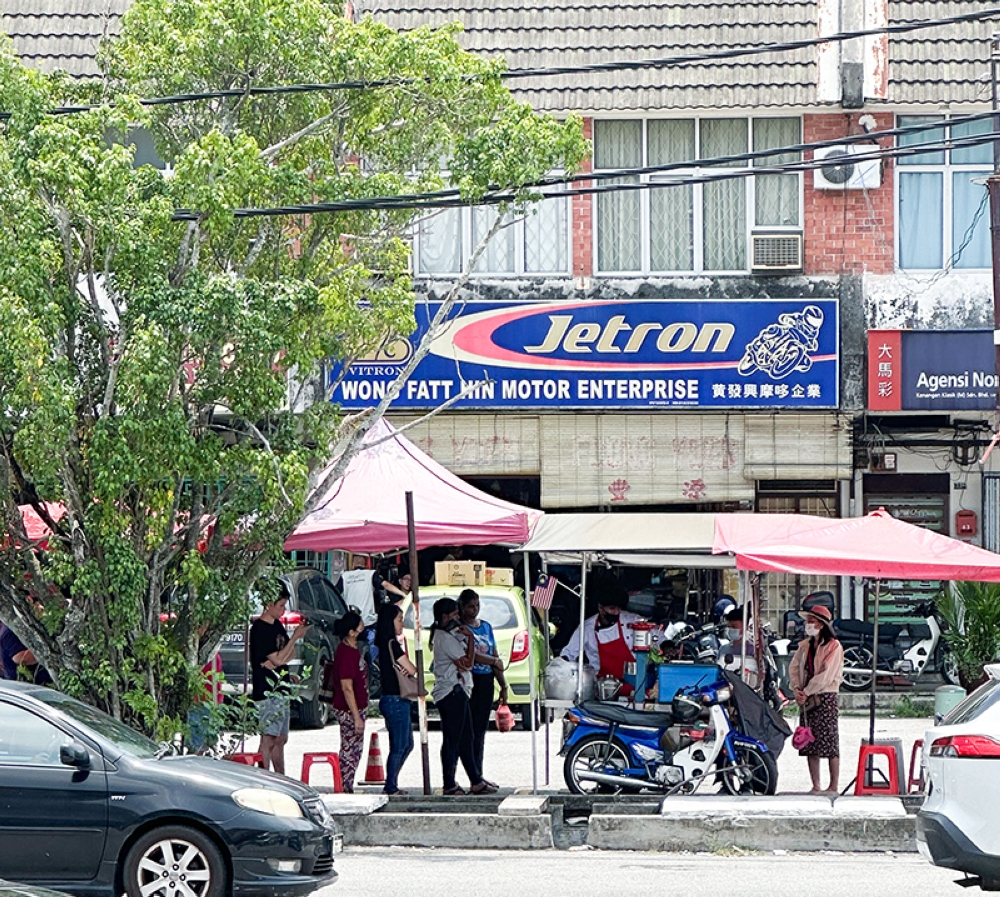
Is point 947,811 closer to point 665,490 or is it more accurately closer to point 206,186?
point 206,186

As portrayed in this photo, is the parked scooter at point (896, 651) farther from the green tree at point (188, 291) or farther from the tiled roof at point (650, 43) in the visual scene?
the green tree at point (188, 291)

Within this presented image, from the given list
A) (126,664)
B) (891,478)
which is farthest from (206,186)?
(891,478)

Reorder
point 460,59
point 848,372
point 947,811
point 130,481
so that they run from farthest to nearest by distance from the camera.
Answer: point 848,372 → point 460,59 → point 130,481 → point 947,811

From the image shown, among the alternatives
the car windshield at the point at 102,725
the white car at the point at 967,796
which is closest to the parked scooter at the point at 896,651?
the white car at the point at 967,796

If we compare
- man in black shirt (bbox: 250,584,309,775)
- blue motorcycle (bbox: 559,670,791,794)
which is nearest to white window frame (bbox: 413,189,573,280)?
man in black shirt (bbox: 250,584,309,775)

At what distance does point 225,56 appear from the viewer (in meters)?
13.2

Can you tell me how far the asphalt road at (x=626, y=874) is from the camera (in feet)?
36.3

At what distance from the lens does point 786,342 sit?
22844 mm

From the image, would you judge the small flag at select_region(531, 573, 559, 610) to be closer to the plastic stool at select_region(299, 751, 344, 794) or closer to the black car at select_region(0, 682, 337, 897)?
the plastic stool at select_region(299, 751, 344, 794)

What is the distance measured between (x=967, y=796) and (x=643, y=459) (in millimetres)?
13799

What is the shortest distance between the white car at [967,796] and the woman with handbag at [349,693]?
6.16 meters

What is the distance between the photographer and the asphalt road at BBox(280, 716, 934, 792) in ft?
54.1

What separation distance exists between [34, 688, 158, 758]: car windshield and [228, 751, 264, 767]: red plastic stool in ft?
9.78

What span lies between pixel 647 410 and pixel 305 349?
1036 cm
